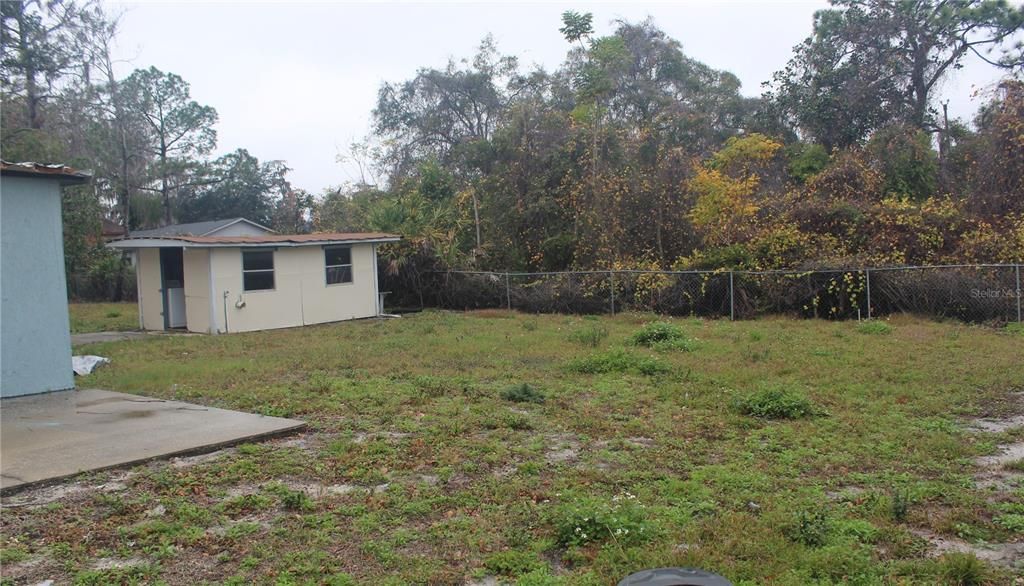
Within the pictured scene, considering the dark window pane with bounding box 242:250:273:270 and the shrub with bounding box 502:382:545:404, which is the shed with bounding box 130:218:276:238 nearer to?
the dark window pane with bounding box 242:250:273:270

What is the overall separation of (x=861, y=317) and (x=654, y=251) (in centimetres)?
A: 613

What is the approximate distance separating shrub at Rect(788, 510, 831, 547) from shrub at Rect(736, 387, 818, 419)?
301 centimetres

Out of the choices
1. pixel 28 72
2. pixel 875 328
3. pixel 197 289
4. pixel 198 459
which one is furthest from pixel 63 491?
pixel 28 72

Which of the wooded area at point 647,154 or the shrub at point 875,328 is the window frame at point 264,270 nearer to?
the wooded area at point 647,154

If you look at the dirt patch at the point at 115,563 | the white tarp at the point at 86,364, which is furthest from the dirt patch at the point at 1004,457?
the white tarp at the point at 86,364

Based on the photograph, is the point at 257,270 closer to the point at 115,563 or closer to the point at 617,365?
the point at 617,365

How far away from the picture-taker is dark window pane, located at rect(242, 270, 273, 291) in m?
17.2

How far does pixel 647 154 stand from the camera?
22438 mm

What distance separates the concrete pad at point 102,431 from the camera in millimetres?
5703

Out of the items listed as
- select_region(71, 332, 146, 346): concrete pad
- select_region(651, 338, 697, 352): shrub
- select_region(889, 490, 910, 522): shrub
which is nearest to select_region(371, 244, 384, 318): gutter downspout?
select_region(71, 332, 146, 346): concrete pad

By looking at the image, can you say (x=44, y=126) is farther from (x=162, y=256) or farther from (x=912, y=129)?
(x=912, y=129)

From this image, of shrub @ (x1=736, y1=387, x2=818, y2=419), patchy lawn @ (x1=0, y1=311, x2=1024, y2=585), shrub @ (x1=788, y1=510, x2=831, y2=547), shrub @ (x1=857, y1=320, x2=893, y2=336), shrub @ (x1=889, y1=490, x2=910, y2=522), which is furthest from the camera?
shrub @ (x1=857, y1=320, x2=893, y2=336)

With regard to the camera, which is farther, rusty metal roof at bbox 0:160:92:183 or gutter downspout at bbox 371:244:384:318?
gutter downspout at bbox 371:244:384:318

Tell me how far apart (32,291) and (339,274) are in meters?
10.6
